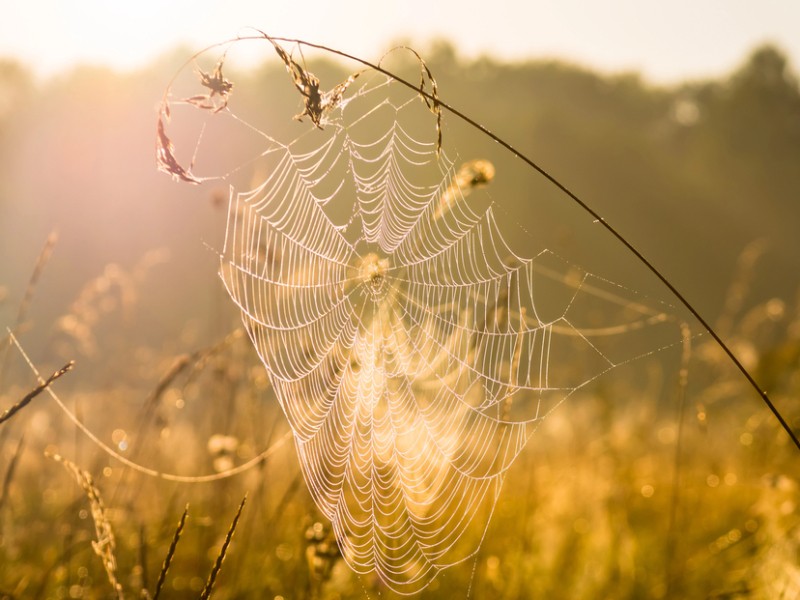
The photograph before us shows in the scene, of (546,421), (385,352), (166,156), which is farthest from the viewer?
(546,421)

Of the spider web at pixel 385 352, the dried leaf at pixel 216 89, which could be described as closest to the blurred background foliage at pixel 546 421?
the spider web at pixel 385 352

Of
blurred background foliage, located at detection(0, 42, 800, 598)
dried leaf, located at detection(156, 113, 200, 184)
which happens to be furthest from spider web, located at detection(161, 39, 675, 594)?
dried leaf, located at detection(156, 113, 200, 184)

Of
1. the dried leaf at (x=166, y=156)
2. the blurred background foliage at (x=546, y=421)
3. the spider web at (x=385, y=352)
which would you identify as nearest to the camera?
the dried leaf at (x=166, y=156)

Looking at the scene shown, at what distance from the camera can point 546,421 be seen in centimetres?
647

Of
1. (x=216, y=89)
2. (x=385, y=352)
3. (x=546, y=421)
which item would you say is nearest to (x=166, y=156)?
(x=216, y=89)

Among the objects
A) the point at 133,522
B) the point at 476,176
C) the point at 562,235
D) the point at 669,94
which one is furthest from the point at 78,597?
the point at 669,94

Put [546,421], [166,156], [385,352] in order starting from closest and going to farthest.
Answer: [166,156], [385,352], [546,421]

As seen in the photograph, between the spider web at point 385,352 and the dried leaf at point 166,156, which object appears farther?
the spider web at point 385,352

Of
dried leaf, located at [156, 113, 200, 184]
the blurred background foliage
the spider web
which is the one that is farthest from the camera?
the blurred background foliage

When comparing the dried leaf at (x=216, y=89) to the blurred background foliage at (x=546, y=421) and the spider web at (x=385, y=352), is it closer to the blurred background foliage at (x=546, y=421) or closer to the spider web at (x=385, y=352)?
the blurred background foliage at (x=546, y=421)

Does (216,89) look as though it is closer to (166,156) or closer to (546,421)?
(166,156)

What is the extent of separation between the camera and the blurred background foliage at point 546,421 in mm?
2746

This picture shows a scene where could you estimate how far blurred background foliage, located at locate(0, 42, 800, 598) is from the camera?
2746 mm

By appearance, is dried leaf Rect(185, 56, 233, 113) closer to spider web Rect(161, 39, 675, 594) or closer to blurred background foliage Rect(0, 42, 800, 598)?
blurred background foliage Rect(0, 42, 800, 598)
